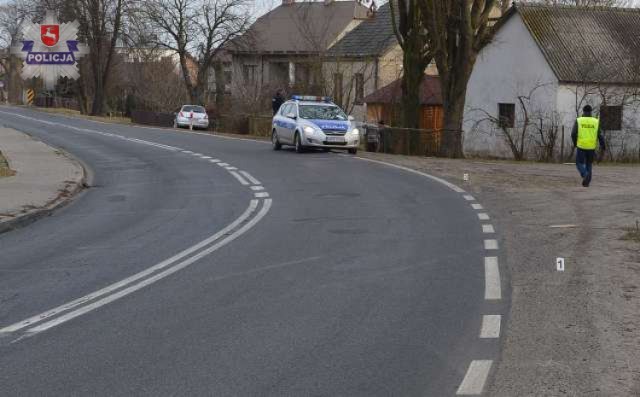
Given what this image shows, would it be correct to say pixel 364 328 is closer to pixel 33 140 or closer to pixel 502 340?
pixel 502 340

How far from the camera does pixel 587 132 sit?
21266mm

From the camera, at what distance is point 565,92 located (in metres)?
43.1

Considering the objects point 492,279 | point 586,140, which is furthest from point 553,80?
point 492,279

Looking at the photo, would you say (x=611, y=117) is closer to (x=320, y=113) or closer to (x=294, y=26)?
(x=320, y=113)

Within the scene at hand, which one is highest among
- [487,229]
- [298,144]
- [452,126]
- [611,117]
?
[611,117]

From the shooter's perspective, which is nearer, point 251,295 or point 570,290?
point 251,295

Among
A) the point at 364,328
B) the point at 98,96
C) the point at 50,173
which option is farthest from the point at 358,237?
the point at 98,96

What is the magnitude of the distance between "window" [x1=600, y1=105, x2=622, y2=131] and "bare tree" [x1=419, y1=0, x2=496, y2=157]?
346 inches

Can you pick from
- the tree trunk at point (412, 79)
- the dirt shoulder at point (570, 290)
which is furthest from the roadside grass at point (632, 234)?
the tree trunk at point (412, 79)

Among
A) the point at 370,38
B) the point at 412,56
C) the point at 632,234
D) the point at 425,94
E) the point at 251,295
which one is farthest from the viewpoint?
the point at 370,38

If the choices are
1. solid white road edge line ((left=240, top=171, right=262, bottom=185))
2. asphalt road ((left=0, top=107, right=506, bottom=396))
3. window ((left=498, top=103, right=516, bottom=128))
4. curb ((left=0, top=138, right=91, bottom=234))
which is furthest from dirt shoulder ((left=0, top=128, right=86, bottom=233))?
window ((left=498, top=103, right=516, bottom=128))

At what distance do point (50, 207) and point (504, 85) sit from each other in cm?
3173

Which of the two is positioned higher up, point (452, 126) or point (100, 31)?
point (100, 31)

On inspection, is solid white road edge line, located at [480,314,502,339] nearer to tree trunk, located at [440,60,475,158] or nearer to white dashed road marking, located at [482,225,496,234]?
white dashed road marking, located at [482,225,496,234]
